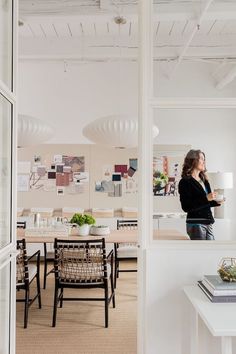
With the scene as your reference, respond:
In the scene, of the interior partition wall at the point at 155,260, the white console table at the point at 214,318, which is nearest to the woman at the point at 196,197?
the interior partition wall at the point at 155,260

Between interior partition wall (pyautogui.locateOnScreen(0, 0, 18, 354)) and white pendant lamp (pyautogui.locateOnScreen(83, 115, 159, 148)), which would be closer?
interior partition wall (pyautogui.locateOnScreen(0, 0, 18, 354))

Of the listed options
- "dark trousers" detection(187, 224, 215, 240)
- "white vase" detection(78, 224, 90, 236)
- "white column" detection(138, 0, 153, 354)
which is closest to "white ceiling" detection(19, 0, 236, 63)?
"white column" detection(138, 0, 153, 354)

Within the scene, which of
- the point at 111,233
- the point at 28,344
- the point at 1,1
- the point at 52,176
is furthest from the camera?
the point at 52,176

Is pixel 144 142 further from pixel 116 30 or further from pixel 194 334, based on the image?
pixel 116 30

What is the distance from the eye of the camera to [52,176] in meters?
6.49

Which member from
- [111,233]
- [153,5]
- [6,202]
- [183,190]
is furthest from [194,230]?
[111,233]

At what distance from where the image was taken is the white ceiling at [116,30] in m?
2.52

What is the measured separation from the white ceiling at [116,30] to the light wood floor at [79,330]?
2.39 meters

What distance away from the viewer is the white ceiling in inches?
99.2

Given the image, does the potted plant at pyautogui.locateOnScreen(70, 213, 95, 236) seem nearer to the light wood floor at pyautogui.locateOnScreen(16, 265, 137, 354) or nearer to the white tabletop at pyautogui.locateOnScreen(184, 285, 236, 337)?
the light wood floor at pyautogui.locateOnScreen(16, 265, 137, 354)

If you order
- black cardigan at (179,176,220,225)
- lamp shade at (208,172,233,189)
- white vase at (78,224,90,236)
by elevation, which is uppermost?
lamp shade at (208,172,233,189)

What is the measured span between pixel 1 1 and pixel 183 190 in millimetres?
1551

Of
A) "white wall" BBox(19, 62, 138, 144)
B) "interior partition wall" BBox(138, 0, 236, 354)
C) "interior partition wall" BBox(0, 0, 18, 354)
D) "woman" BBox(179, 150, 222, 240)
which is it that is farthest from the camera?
"white wall" BBox(19, 62, 138, 144)

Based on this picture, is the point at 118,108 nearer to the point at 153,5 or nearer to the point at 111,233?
the point at 111,233
